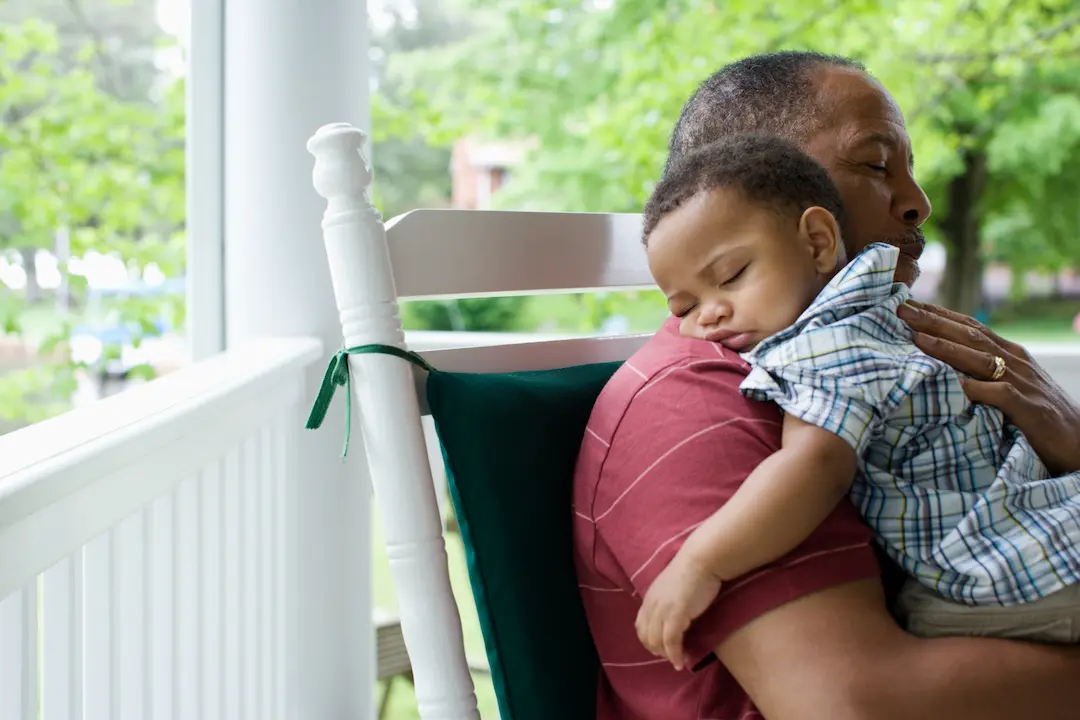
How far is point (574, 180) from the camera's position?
5887 mm

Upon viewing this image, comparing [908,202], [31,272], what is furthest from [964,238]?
[908,202]

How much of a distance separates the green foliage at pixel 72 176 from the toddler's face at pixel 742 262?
78.2 inches

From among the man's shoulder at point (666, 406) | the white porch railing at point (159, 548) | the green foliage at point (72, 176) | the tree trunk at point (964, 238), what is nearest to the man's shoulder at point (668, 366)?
the man's shoulder at point (666, 406)

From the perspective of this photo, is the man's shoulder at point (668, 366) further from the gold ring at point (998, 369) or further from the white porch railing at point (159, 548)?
the white porch railing at point (159, 548)

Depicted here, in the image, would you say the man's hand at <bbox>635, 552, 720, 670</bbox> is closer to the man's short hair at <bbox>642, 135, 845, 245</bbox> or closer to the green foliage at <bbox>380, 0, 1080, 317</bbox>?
the man's short hair at <bbox>642, 135, 845, 245</bbox>

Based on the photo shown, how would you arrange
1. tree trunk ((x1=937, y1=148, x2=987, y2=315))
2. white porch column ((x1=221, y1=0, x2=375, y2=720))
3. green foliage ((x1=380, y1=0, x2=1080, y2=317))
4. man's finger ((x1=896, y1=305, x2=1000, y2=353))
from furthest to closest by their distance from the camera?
tree trunk ((x1=937, y1=148, x2=987, y2=315)), green foliage ((x1=380, y1=0, x2=1080, y2=317)), white porch column ((x1=221, y1=0, x2=375, y2=720)), man's finger ((x1=896, y1=305, x2=1000, y2=353))

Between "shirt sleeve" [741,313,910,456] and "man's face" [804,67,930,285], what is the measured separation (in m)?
0.23

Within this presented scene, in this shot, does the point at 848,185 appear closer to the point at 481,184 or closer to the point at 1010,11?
the point at 1010,11

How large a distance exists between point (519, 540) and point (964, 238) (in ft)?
21.9

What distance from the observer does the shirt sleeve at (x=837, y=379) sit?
81cm

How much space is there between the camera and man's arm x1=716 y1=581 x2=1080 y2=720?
2.39 ft

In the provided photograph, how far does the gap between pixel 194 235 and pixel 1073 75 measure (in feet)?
17.9

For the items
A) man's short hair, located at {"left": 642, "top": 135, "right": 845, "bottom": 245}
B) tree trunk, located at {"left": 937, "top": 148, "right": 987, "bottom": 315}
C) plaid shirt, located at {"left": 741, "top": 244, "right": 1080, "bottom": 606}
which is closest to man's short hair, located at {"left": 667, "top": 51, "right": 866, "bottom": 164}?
man's short hair, located at {"left": 642, "top": 135, "right": 845, "bottom": 245}

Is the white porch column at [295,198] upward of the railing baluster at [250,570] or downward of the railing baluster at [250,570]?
upward
